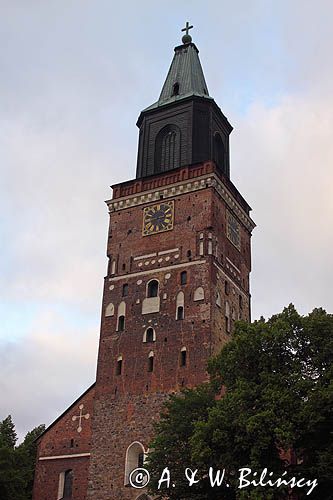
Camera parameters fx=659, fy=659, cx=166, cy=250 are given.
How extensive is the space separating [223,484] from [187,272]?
15.5 m

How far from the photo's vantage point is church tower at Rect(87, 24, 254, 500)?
3472cm

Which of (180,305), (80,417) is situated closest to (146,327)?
(180,305)

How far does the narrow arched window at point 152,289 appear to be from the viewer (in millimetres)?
38062

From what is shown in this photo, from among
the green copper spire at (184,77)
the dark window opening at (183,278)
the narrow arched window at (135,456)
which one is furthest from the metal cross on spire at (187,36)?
the narrow arched window at (135,456)

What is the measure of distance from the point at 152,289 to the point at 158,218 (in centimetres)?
461

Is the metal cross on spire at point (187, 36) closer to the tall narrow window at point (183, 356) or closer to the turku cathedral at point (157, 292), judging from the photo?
the turku cathedral at point (157, 292)

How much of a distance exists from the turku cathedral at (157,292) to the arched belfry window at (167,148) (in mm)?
71

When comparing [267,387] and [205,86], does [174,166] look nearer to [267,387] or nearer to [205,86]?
[205,86]

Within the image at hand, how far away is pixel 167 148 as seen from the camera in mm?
42156

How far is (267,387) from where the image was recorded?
23047 millimetres

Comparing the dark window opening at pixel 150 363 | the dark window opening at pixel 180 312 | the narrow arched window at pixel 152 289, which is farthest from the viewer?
the narrow arched window at pixel 152 289

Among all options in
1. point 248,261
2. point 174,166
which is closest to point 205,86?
point 174,166

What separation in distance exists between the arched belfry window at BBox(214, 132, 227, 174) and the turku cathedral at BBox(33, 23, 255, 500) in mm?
76
